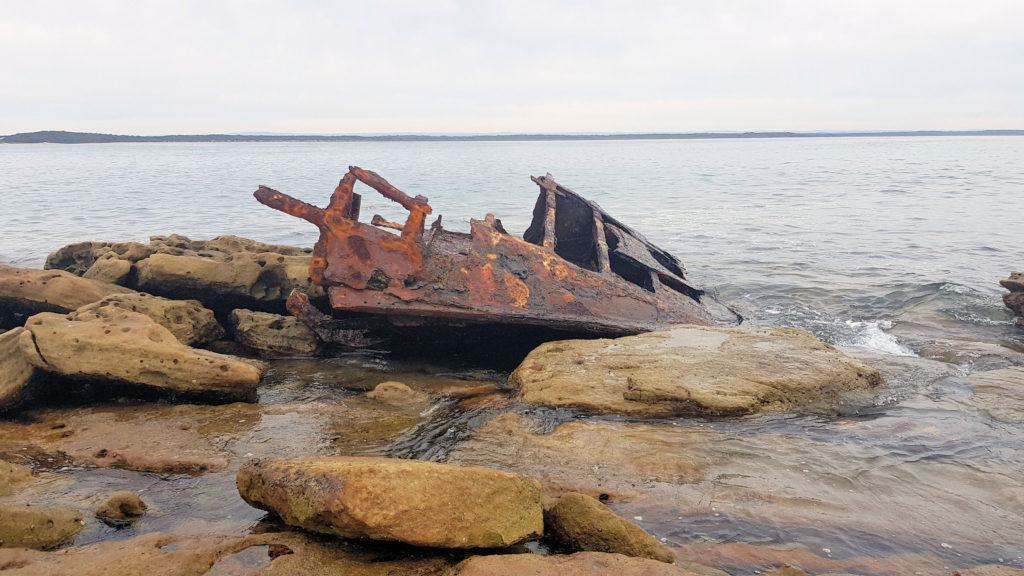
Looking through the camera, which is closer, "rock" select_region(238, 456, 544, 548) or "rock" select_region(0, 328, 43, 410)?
"rock" select_region(238, 456, 544, 548)

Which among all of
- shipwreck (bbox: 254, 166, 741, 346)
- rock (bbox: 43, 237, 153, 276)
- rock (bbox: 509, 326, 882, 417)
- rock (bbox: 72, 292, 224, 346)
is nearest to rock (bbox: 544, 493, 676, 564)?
rock (bbox: 509, 326, 882, 417)

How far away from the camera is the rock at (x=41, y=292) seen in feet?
16.7

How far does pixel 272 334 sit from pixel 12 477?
2555 mm

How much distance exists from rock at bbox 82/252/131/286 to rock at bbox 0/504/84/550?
371cm

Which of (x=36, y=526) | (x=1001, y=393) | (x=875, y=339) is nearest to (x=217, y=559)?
(x=36, y=526)

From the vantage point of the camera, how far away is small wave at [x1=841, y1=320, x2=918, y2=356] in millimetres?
6043

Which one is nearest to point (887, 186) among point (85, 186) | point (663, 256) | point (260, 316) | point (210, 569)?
point (663, 256)

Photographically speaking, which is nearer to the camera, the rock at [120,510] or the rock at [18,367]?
the rock at [120,510]

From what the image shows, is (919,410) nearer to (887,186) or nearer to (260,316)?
(260,316)

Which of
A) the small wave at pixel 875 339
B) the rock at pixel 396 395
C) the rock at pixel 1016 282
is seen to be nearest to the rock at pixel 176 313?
the rock at pixel 396 395

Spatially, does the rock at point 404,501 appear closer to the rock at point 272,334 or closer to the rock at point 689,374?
the rock at point 689,374

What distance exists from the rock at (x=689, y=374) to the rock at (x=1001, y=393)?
65cm

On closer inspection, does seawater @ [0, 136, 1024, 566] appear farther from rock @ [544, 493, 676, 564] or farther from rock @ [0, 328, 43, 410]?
rock @ [0, 328, 43, 410]

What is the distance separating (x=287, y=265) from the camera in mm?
6117
